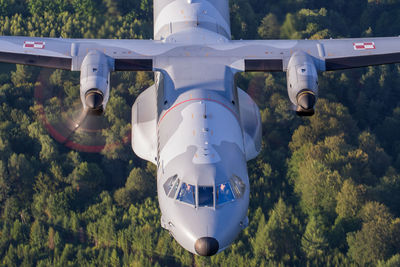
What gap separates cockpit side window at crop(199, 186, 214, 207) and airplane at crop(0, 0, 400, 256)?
44mm

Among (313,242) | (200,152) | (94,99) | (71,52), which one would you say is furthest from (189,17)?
(313,242)

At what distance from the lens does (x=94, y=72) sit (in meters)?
32.0

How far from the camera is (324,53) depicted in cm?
3506

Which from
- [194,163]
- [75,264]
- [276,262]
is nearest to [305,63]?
[194,163]

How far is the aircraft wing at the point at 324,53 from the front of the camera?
114 feet

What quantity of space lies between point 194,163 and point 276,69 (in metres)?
9.59

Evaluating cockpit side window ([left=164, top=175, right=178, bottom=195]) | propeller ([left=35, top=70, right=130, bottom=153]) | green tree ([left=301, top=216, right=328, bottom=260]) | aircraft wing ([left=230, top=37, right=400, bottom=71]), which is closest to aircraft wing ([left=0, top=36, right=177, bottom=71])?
propeller ([left=35, top=70, right=130, bottom=153])

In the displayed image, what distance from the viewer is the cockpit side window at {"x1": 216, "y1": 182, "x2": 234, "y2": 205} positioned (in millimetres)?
26984

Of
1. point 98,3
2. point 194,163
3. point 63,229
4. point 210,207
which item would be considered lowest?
point 210,207

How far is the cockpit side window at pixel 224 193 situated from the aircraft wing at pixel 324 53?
371 inches

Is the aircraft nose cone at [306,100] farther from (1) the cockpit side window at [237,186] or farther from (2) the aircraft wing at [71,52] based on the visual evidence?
(2) the aircraft wing at [71,52]

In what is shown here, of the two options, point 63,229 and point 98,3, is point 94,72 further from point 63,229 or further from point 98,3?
point 98,3

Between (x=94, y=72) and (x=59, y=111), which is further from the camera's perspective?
(x=59, y=111)

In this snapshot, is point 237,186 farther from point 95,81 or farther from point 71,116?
point 71,116
